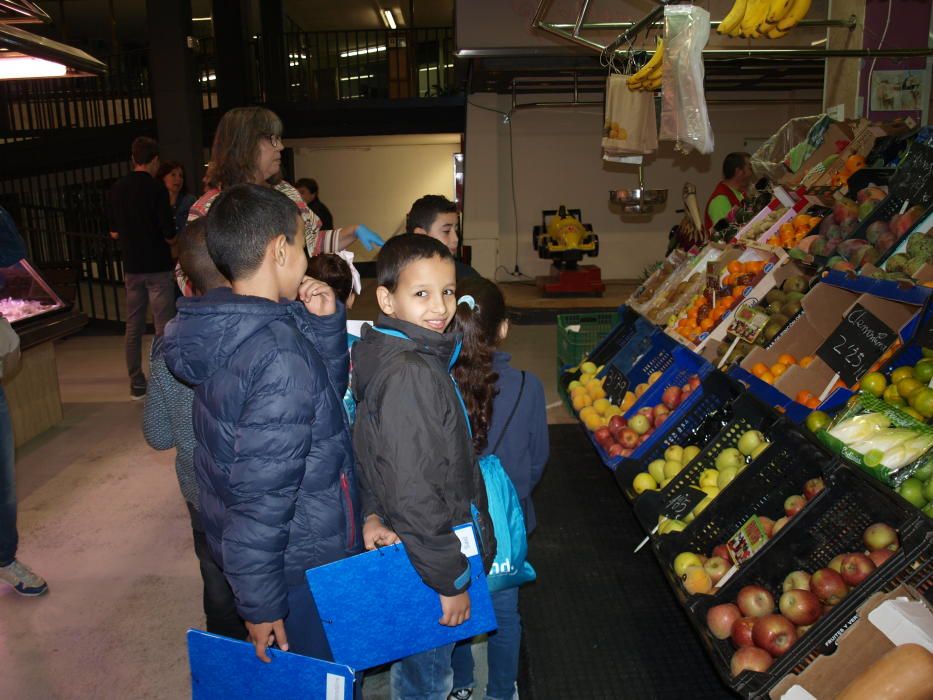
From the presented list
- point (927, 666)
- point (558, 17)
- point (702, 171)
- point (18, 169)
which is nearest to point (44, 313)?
point (927, 666)

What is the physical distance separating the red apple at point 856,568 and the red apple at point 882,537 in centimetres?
5

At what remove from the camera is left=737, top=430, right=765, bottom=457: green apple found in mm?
2789

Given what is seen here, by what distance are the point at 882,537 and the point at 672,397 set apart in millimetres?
1703

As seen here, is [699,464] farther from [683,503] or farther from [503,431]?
Answer: [503,431]

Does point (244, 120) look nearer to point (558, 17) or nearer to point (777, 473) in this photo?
point (777, 473)

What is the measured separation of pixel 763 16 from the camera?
3350 mm

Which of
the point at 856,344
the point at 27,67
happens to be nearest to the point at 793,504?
the point at 856,344

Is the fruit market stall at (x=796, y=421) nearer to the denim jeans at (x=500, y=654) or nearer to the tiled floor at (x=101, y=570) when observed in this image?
the denim jeans at (x=500, y=654)

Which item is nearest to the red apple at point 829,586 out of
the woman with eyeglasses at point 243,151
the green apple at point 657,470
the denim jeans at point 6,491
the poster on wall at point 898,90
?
the green apple at point 657,470

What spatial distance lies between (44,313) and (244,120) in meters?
3.18

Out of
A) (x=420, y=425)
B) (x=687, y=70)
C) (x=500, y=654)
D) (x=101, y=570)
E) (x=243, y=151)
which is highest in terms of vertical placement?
(x=687, y=70)

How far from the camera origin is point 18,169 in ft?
36.5

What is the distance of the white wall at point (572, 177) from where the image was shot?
11.2m

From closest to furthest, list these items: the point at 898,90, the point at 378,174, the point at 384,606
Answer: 1. the point at 384,606
2. the point at 898,90
3. the point at 378,174
